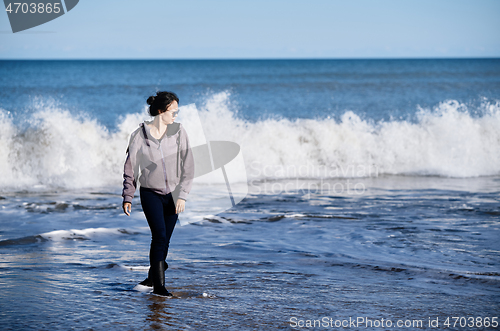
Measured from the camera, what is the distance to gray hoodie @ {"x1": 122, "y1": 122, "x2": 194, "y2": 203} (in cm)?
410

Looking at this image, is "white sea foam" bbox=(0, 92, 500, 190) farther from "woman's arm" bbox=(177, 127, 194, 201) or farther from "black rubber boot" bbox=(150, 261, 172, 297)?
"woman's arm" bbox=(177, 127, 194, 201)

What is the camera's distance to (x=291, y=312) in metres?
4.02

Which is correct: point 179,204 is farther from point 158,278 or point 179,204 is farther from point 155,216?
point 158,278

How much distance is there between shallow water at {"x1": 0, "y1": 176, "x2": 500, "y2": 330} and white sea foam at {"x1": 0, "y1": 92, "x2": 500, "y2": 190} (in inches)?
132

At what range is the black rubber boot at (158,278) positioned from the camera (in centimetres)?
422

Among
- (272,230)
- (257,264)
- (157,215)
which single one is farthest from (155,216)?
(272,230)

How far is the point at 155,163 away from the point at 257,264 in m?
1.96

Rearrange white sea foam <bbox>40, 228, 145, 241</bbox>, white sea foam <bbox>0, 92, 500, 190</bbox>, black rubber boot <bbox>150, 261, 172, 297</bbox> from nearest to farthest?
black rubber boot <bbox>150, 261, 172, 297</bbox> < white sea foam <bbox>40, 228, 145, 241</bbox> < white sea foam <bbox>0, 92, 500, 190</bbox>

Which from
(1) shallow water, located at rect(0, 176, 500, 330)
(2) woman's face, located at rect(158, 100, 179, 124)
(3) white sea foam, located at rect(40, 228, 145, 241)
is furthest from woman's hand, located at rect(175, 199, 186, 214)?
(3) white sea foam, located at rect(40, 228, 145, 241)

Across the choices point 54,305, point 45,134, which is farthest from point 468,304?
point 45,134

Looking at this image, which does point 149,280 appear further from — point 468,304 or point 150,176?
point 468,304

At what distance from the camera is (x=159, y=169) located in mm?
4105

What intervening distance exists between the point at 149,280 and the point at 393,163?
11076mm

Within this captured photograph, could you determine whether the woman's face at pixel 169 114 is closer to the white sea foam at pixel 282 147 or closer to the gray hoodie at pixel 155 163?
the gray hoodie at pixel 155 163
